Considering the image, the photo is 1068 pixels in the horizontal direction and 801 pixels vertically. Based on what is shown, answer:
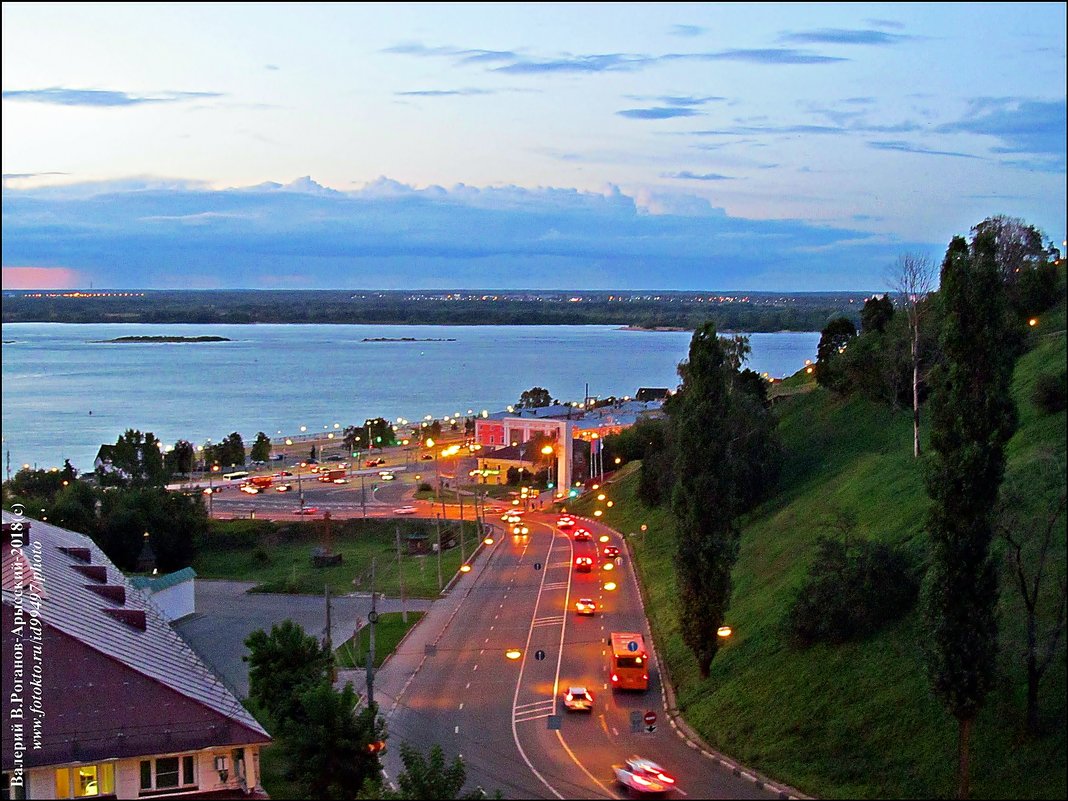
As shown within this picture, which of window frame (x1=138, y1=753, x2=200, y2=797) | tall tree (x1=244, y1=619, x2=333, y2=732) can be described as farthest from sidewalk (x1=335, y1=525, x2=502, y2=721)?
window frame (x1=138, y1=753, x2=200, y2=797)

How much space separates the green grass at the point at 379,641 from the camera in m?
30.1

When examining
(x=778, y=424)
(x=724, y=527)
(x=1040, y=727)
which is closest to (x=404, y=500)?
(x=778, y=424)

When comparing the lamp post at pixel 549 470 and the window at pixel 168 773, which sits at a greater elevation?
the window at pixel 168 773

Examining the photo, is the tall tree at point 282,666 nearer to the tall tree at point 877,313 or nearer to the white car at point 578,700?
the white car at point 578,700

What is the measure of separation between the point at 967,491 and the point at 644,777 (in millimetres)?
6722

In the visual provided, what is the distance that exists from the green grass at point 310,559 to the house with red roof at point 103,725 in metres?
21.4

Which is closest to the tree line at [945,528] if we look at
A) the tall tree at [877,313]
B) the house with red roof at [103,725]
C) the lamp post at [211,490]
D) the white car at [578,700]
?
the white car at [578,700]

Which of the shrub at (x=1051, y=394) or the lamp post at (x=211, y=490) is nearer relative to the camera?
the shrub at (x=1051, y=394)

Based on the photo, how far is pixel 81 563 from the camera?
28.9 meters

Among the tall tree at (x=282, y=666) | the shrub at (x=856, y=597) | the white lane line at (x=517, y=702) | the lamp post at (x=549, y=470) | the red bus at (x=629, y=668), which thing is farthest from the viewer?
the lamp post at (x=549, y=470)

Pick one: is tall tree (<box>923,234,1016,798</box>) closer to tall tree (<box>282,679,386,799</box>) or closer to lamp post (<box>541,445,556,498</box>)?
tall tree (<box>282,679,386,799</box>)

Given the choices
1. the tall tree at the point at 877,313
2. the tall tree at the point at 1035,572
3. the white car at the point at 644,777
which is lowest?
the white car at the point at 644,777

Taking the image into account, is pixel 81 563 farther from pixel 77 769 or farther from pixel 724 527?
pixel 724 527

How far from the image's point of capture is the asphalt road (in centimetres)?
1927
